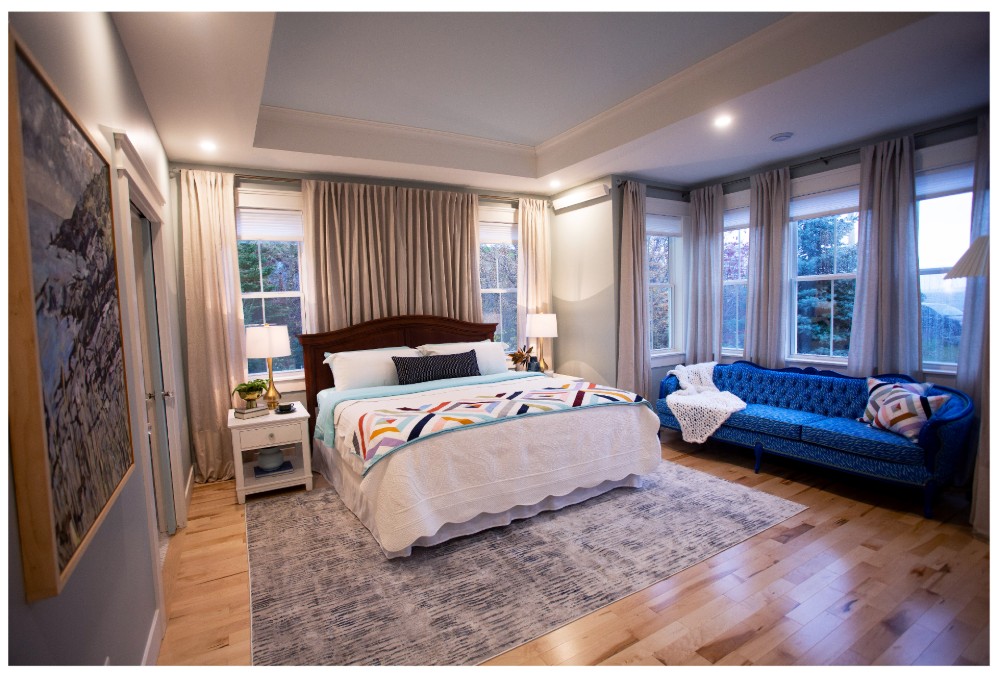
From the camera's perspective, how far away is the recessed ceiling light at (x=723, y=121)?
3.22m

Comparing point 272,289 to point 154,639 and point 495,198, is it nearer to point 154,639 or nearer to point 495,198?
point 495,198

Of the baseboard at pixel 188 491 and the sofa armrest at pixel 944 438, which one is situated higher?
the sofa armrest at pixel 944 438

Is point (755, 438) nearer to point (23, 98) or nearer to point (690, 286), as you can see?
point (690, 286)

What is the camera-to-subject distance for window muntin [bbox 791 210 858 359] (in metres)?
4.07

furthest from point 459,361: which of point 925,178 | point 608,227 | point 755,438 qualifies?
point 925,178

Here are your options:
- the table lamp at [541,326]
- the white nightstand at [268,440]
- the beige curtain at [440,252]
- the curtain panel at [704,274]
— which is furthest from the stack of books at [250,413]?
the curtain panel at [704,274]

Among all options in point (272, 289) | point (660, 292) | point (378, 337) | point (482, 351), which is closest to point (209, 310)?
point (272, 289)

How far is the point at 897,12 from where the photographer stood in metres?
2.18

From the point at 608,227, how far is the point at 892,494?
2942 mm

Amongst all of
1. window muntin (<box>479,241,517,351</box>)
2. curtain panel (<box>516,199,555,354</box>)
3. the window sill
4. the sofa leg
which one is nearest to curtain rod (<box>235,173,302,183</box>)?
window muntin (<box>479,241,517,351</box>)

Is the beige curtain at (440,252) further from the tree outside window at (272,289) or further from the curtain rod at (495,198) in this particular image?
the tree outside window at (272,289)

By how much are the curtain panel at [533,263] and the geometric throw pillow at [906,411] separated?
288 centimetres

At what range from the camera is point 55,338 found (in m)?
1.08

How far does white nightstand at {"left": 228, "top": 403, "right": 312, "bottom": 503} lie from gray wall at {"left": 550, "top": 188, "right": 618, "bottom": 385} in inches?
109
